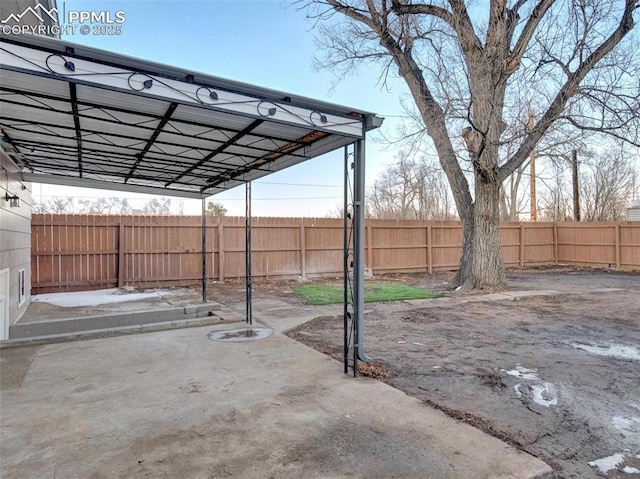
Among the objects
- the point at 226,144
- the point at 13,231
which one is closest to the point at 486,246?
the point at 226,144

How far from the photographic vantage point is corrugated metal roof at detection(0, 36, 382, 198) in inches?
107

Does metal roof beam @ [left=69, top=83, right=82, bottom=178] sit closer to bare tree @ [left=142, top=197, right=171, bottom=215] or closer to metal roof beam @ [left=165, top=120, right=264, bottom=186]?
metal roof beam @ [left=165, top=120, right=264, bottom=186]

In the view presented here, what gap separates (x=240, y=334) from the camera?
17.5 ft

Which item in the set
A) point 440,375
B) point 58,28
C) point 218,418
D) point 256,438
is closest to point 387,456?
point 256,438

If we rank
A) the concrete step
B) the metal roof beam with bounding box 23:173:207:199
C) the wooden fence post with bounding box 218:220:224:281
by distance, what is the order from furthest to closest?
the wooden fence post with bounding box 218:220:224:281, the metal roof beam with bounding box 23:173:207:199, the concrete step

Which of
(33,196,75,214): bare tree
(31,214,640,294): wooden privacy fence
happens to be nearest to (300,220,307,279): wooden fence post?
(31,214,640,294): wooden privacy fence

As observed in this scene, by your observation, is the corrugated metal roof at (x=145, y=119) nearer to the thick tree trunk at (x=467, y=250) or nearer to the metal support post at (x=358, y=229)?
the metal support post at (x=358, y=229)

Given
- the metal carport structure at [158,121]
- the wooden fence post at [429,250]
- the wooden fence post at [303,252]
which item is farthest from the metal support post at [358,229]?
the wooden fence post at [429,250]

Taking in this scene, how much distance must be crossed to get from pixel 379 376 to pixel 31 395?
291cm

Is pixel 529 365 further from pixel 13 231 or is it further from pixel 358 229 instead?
pixel 13 231

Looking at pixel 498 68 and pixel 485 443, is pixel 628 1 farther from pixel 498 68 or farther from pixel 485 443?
pixel 485 443

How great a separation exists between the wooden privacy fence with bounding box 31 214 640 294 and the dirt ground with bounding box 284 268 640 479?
481 cm

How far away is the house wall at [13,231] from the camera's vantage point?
5.26m

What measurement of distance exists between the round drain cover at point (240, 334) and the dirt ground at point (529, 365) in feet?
1.45
